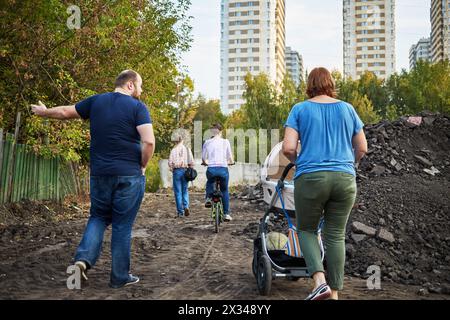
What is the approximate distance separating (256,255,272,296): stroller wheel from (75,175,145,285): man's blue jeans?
1.33 metres

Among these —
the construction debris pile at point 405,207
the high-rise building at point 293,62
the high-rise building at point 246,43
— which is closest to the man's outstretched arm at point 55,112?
the construction debris pile at point 405,207

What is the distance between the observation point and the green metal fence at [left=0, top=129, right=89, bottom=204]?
11.6 meters

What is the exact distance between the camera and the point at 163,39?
1596 cm

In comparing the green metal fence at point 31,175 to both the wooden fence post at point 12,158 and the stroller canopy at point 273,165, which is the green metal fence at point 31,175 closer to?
the wooden fence post at point 12,158

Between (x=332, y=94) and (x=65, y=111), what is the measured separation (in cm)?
261

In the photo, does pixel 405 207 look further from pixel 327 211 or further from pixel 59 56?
pixel 59 56

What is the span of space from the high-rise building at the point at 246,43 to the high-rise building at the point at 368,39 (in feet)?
65.1

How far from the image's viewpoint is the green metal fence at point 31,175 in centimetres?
1157

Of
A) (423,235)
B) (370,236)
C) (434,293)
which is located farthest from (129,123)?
(423,235)

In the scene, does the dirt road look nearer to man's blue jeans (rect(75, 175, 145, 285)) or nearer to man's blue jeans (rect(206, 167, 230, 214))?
man's blue jeans (rect(75, 175, 145, 285))

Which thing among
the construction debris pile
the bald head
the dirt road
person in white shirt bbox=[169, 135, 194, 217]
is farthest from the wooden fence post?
the bald head

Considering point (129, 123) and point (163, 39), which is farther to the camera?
point (163, 39)
